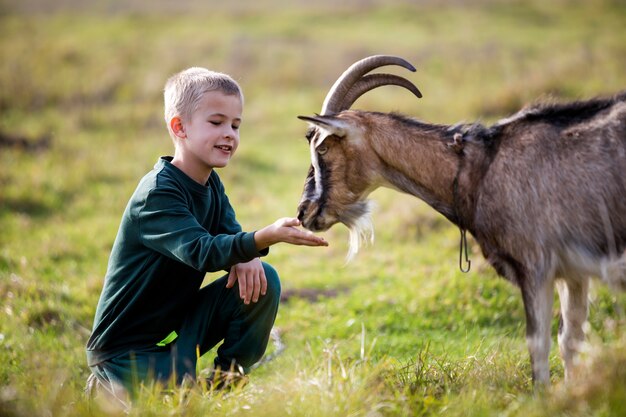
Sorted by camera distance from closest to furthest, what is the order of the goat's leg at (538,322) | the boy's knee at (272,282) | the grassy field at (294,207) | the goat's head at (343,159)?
the grassy field at (294,207), the goat's leg at (538,322), the boy's knee at (272,282), the goat's head at (343,159)

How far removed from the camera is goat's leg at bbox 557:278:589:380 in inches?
175

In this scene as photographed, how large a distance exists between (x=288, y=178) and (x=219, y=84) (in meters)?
7.67

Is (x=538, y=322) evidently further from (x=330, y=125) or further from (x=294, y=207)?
(x=294, y=207)

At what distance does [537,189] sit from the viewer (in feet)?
13.3

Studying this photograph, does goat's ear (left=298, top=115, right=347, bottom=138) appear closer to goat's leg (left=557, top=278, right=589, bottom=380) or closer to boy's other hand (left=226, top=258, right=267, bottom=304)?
boy's other hand (left=226, top=258, right=267, bottom=304)

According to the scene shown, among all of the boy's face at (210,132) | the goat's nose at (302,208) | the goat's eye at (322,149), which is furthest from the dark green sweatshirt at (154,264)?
the goat's eye at (322,149)

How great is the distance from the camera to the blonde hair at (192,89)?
411 cm

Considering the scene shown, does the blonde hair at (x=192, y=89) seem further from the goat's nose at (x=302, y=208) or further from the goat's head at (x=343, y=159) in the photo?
the goat's nose at (x=302, y=208)

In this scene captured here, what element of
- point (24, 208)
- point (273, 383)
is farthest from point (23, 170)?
point (273, 383)

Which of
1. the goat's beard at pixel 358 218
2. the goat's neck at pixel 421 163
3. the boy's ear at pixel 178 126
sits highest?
the boy's ear at pixel 178 126

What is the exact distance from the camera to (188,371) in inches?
159

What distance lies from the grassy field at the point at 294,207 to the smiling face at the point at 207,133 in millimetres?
1268

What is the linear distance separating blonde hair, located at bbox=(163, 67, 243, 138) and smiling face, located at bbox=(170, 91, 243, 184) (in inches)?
1.0

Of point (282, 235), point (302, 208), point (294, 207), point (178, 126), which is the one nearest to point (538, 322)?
point (282, 235)
